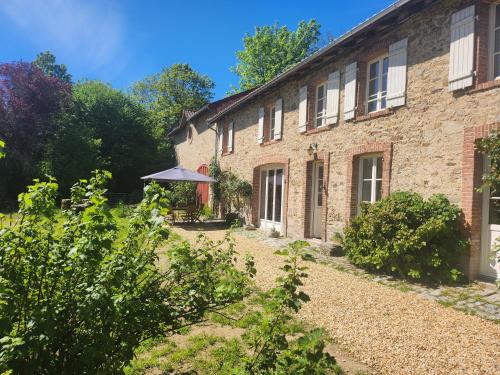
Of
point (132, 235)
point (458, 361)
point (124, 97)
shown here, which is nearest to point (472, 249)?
point (458, 361)

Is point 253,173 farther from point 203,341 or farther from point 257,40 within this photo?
point 257,40

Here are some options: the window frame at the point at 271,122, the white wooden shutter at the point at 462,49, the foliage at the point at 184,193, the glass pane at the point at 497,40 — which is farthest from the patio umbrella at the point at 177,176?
the glass pane at the point at 497,40

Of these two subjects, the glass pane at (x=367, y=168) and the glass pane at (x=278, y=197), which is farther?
the glass pane at (x=278, y=197)

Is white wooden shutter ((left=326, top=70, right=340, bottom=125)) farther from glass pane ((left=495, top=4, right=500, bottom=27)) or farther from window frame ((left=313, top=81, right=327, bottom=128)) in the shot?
glass pane ((left=495, top=4, right=500, bottom=27))

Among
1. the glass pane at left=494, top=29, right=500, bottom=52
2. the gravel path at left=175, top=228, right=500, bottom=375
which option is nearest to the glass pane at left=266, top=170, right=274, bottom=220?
the gravel path at left=175, top=228, right=500, bottom=375

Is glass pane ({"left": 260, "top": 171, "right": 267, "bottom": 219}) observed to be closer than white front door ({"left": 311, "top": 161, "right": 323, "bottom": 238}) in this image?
No

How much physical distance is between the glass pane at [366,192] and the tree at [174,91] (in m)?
27.9

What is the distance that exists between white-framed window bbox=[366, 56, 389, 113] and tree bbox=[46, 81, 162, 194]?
16822 mm

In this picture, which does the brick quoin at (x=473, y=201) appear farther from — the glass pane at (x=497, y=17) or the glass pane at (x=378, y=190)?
the glass pane at (x=378, y=190)

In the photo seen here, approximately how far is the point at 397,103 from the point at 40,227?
263 inches

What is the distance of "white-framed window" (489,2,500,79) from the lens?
17.8 ft

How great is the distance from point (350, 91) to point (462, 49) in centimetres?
269

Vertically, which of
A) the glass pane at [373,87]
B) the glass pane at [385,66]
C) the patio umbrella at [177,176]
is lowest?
the patio umbrella at [177,176]

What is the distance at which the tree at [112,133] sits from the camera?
1989 cm
